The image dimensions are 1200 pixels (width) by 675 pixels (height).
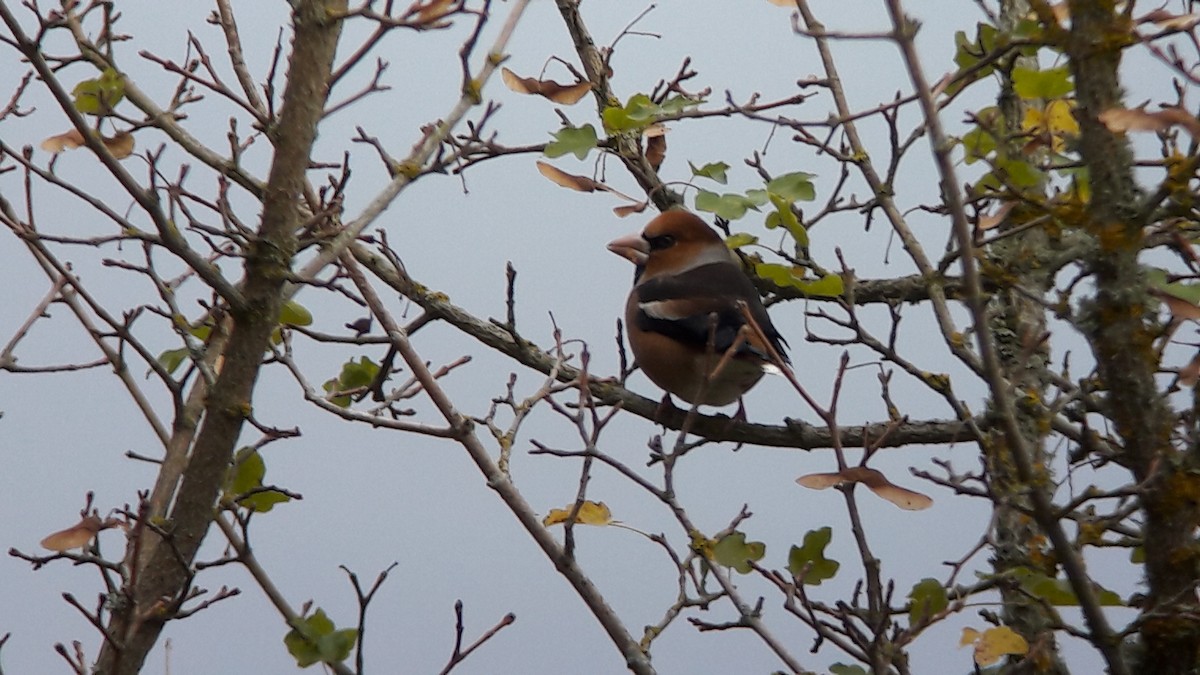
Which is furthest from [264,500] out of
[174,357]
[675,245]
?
[675,245]

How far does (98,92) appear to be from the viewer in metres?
2.43

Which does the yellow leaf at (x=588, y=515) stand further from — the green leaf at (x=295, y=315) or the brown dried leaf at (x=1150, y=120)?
the brown dried leaf at (x=1150, y=120)

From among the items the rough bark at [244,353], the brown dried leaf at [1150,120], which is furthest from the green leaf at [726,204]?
the brown dried leaf at [1150,120]

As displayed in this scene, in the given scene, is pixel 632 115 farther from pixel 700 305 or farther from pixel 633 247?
pixel 633 247

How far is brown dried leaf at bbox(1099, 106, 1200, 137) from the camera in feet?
5.13

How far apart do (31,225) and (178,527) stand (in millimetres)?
804

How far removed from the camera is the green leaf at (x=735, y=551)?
88.6 inches

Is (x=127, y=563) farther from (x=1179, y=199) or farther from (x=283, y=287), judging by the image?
(x=1179, y=199)

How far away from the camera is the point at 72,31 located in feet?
8.38

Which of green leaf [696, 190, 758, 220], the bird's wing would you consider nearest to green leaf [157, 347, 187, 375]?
green leaf [696, 190, 758, 220]

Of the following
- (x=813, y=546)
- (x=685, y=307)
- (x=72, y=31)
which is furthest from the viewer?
(x=685, y=307)

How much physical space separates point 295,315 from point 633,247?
1.86 m

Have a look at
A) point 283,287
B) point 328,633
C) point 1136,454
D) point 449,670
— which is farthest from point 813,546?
point 283,287

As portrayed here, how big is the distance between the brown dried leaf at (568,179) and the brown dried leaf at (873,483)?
134 cm
